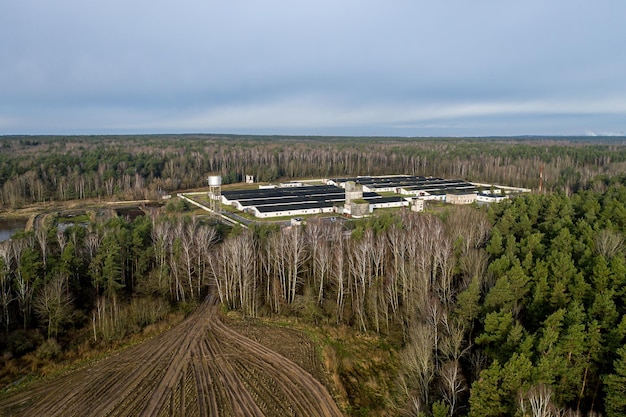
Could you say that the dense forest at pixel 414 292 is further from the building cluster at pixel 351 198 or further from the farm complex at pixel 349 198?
the farm complex at pixel 349 198

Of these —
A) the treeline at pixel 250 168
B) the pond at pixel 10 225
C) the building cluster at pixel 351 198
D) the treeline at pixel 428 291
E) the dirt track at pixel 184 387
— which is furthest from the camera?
the treeline at pixel 250 168

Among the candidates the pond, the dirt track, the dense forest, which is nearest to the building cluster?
the dense forest

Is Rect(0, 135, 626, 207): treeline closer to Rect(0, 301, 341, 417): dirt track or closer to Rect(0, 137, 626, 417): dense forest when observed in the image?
Rect(0, 137, 626, 417): dense forest

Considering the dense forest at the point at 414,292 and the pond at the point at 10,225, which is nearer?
the dense forest at the point at 414,292

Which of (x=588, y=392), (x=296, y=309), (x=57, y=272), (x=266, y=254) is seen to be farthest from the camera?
(x=266, y=254)

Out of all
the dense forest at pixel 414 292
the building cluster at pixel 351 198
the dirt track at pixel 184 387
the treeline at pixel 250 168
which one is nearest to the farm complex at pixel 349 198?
the building cluster at pixel 351 198

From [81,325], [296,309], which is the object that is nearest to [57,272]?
[81,325]

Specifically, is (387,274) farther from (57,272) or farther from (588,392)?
(57,272)
